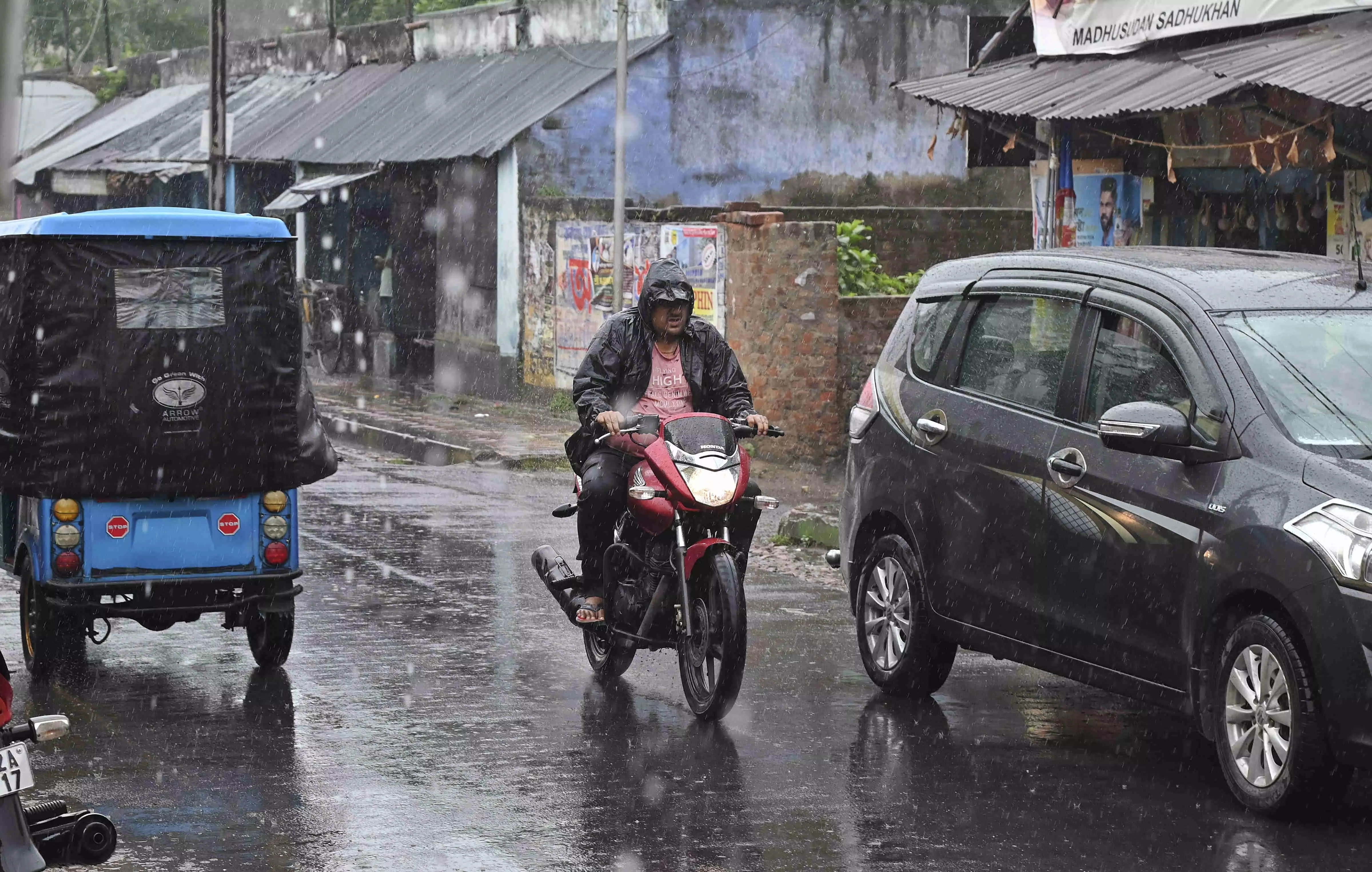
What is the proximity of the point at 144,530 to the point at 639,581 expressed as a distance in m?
2.29

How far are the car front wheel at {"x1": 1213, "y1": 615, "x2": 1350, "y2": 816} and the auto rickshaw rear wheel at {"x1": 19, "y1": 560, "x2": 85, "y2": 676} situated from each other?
5.04 meters

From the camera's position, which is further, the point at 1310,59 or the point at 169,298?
the point at 1310,59

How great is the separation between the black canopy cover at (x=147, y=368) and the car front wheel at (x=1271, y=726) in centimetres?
445

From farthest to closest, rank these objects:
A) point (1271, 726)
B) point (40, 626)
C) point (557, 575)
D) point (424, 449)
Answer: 1. point (424, 449)
2. point (557, 575)
3. point (40, 626)
4. point (1271, 726)

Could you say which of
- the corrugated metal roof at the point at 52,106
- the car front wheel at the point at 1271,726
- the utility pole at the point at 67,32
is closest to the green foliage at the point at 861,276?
the car front wheel at the point at 1271,726

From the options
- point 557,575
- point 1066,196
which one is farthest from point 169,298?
point 1066,196

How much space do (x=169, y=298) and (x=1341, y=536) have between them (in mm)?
5300

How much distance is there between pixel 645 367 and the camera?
828 cm

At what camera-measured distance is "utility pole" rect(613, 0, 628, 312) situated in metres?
21.3

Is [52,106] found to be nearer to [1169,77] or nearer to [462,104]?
[462,104]

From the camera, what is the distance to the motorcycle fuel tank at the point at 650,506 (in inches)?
307

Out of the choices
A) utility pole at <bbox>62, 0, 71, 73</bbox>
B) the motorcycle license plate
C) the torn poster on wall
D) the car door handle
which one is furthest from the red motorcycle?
utility pole at <bbox>62, 0, 71, 73</bbox>

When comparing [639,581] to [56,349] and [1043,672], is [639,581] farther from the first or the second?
[56,349]

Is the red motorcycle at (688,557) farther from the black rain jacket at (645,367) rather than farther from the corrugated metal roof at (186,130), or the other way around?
the corrugated metal roof at (186,130)
